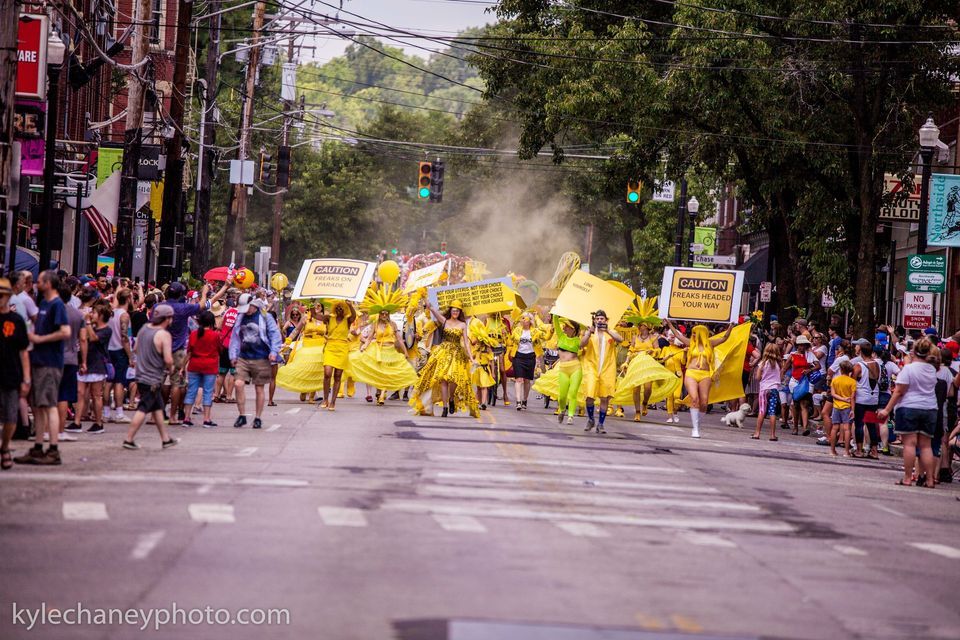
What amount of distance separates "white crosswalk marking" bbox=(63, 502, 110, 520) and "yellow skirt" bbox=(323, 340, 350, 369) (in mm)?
13094

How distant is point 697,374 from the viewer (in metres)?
24.2

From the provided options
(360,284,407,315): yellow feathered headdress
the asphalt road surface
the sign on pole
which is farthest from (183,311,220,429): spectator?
the sign on pole

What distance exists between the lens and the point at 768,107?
33.2 metres

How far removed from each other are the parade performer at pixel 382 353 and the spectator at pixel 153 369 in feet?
27.5

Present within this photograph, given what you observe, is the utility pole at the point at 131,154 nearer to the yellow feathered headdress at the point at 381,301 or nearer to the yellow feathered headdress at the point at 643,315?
the yellow feathered headdress at the point at 381,301

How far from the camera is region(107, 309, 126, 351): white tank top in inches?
779

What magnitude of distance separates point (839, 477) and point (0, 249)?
10694 mm

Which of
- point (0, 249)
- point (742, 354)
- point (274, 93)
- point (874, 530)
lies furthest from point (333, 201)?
point (874, 530)

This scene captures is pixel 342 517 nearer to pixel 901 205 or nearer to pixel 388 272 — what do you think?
pixel 388 272

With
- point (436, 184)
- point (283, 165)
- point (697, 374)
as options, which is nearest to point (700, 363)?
point (697, 374)

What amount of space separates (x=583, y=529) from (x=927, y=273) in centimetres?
1763

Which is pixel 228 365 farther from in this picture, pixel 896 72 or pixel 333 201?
pixel 333 201

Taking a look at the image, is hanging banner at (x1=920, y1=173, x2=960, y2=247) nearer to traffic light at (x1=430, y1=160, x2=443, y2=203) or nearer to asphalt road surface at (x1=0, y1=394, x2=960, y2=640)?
asphalt road surface at (x1=0, y1=394, x2=960, y2=640)

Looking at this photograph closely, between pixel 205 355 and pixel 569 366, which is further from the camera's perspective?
pixel 569 366
